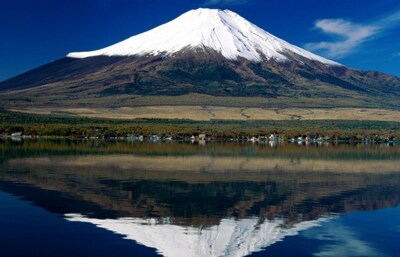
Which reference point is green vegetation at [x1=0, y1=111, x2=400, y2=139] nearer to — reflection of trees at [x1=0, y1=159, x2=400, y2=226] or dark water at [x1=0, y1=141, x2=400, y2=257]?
dark water at [x1=0, y1=141, x2=400, y2=257]

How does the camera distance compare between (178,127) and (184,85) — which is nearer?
(178,127)

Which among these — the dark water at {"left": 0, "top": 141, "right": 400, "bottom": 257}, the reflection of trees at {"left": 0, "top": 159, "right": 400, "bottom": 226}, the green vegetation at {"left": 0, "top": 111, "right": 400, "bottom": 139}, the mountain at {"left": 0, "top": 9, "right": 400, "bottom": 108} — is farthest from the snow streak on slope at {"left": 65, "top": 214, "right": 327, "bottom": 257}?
the mountain at {"left": 0, "top": 9, "right": 400, "bottom": 108}

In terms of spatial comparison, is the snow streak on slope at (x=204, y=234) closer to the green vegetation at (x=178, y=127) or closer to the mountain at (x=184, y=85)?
the green vegetation at (x=178, y=127)

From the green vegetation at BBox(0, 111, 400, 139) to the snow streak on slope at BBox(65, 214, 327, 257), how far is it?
70.3 metres

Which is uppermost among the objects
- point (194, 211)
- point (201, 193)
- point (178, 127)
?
point (178, 127)

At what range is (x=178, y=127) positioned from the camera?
99.2m

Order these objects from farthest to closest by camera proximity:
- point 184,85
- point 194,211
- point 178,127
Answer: point 184,85
point 178,127
point 194,211

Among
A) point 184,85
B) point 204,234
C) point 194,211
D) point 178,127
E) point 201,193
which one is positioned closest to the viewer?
point 204,234

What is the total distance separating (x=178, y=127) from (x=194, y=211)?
80.4m

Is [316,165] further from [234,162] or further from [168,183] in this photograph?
[168,183]

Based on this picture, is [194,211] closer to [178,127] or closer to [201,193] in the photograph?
[201,193]

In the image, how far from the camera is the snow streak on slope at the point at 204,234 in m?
14.0

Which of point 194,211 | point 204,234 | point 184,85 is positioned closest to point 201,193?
point 194,211

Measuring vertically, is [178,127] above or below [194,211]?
above
